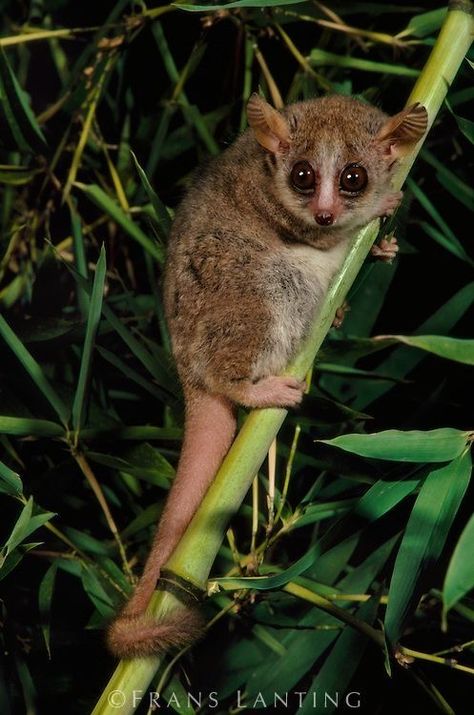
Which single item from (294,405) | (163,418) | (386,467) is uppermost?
(294,405)

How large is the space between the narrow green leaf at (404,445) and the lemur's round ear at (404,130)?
864mm

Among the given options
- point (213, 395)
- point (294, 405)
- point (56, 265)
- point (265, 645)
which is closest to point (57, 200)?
point (56, 265)

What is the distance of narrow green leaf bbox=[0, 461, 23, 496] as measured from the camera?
2088 millimetres

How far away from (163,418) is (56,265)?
2.37ft

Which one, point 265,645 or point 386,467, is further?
point 265,645

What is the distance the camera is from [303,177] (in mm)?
2768

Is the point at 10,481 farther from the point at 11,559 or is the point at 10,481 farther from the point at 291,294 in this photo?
the point at 291,294

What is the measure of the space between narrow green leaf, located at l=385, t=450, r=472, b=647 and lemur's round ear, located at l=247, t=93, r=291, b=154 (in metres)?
1.30

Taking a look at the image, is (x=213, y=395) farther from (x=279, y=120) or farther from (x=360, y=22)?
(x=360, y=22)

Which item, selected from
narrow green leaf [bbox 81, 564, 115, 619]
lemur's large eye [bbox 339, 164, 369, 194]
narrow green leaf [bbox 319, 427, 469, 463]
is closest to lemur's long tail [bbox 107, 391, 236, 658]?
narrow green leaf [bbox 81, 564, 115, 619]

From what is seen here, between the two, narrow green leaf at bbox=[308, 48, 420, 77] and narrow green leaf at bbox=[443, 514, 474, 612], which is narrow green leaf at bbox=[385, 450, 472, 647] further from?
narrow green leaf at bbox=[308, 48, 420, 77]

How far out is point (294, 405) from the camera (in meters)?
2.24

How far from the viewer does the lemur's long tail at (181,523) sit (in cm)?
190

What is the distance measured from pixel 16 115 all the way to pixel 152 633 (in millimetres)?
1853
